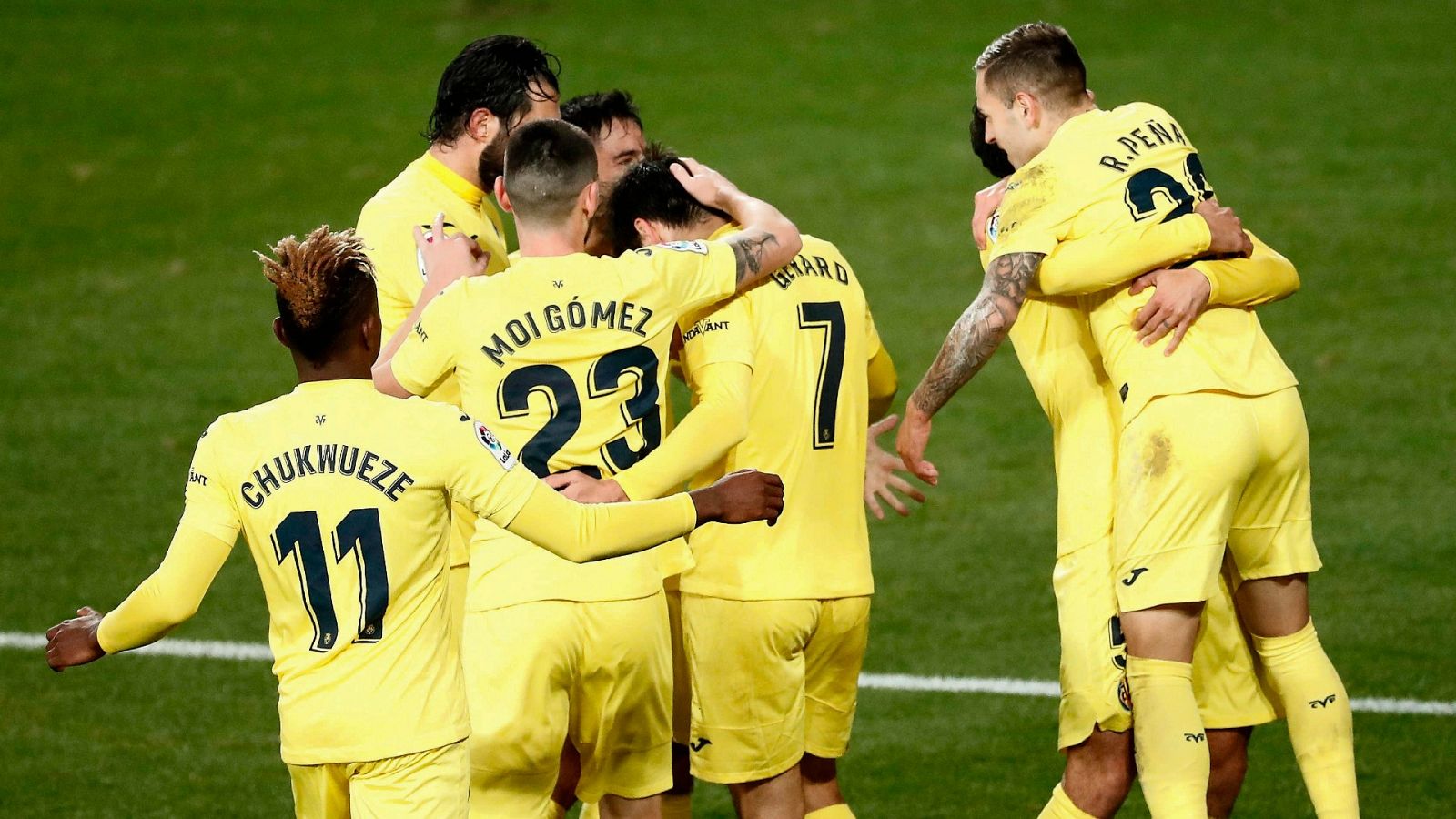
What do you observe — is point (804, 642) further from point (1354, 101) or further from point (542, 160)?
point (1354, 101)

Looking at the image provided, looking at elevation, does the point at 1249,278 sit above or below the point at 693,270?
below

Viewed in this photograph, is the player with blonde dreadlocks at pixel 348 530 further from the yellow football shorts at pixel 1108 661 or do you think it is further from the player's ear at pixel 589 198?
the yellow football shorts at pixel 1108 661

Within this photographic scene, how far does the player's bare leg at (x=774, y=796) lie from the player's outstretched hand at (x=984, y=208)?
1829 mm

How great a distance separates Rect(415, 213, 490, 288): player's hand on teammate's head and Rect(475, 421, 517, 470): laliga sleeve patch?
102cm

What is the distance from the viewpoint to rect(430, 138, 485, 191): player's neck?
21.1 ft

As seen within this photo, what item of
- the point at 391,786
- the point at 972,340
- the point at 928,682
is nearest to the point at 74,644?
the point at 391,786

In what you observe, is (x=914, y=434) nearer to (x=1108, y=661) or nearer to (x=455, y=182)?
(x=1108, y=661)

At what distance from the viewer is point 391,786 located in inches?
176

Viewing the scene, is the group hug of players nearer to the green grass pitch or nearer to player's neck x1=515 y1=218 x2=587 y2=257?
player's neck x1=515 y1=218 x2=587 y2=257

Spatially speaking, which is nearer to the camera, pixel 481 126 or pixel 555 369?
pixel 555 369

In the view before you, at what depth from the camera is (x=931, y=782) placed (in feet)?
23.9

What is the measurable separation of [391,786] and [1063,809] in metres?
2.30

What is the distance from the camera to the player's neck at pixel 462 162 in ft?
21.1

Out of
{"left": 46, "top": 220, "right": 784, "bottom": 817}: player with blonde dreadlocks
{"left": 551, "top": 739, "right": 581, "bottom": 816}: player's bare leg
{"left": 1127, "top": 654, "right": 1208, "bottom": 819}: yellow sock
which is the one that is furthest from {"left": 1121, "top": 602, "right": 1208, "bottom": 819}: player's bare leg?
{"left": 551, "top": 739, "right": 581, "bottom": 816}: player's bare leg
